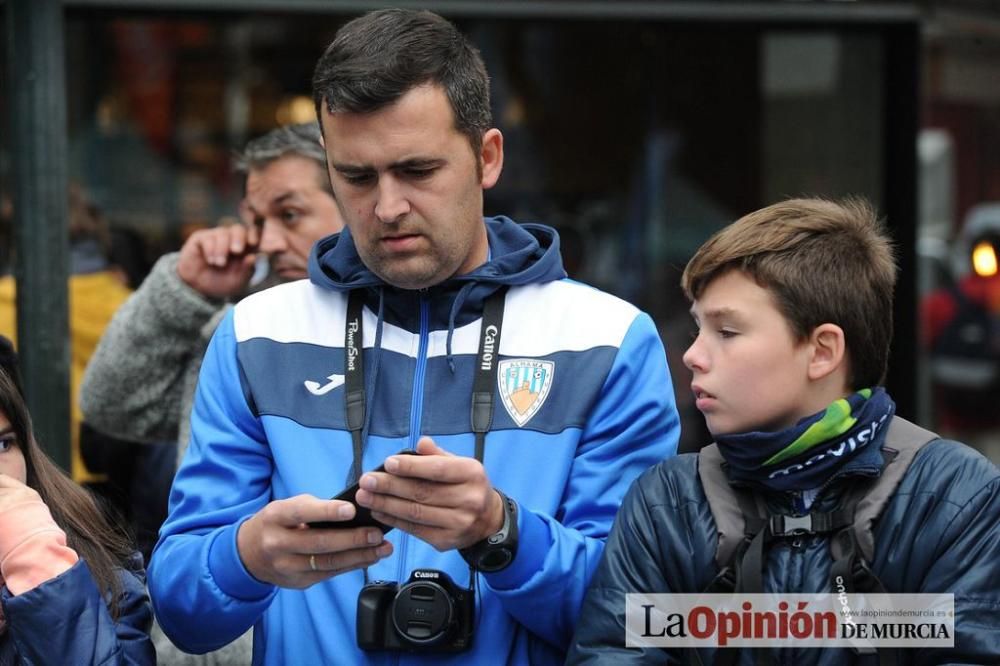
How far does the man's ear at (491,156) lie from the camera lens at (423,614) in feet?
2.56

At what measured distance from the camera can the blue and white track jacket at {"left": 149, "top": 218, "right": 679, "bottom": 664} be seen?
7.77 feet

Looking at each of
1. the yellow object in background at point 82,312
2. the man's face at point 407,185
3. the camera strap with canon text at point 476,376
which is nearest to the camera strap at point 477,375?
the camera strap with canon text at point 476,376

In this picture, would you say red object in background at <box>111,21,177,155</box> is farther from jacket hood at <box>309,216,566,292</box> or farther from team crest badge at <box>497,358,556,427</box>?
team crest badge at <box>497,358,556,427</box>

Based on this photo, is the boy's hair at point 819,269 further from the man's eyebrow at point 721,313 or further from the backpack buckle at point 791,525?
the backpack buckle at point 791,525

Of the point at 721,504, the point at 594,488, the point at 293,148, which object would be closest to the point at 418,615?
the point at 594,488

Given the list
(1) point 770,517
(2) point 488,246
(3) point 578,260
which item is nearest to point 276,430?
(2) point 488,246

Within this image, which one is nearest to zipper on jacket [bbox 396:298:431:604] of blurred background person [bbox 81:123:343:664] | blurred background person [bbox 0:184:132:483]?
blurred background person [bbox 81:123:343:664]

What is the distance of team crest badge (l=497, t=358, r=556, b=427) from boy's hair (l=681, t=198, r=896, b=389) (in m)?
0.32

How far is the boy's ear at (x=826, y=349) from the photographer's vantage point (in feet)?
7.98

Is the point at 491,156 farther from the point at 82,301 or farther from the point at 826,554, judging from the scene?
the point at 82,301

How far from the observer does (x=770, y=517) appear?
7.65 feet

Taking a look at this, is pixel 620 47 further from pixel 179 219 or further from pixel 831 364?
pixel 831 364

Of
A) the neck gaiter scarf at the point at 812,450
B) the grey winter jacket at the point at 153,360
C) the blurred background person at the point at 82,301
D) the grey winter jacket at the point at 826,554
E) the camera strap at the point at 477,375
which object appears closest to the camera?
the grey winter jacket at the point at 826,554

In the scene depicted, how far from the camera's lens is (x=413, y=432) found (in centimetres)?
244
